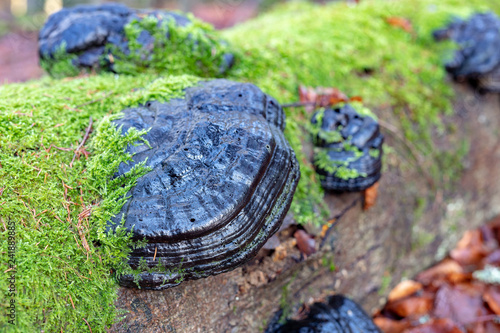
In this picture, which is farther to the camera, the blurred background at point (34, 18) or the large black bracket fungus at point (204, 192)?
the blurred background at point (34, 18)

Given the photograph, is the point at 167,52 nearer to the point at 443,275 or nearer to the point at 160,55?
the point at 160,55

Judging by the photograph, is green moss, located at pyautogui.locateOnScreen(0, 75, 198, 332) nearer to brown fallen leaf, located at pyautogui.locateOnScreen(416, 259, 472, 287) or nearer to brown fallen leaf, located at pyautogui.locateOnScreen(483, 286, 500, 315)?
brown fallen leaf, located at pyautogui.locateOnScreen(416, 259, 472, 287)

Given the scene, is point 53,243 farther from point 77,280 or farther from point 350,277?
point 350,277

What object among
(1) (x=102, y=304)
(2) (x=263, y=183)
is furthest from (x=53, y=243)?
(2) (x=263, y=183)

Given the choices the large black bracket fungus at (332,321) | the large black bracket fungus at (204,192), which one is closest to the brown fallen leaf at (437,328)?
the large black bracket fungus at (332,321)

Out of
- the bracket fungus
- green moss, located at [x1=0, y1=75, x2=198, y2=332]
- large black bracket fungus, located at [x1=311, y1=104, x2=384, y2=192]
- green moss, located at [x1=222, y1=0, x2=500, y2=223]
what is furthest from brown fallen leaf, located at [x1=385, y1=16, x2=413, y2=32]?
green moss, located at [x1=0, y1=75, x2=198, y2=332]

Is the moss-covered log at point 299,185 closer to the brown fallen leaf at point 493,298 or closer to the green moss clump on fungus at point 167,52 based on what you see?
the green moss clump on fungus at point 167,52
